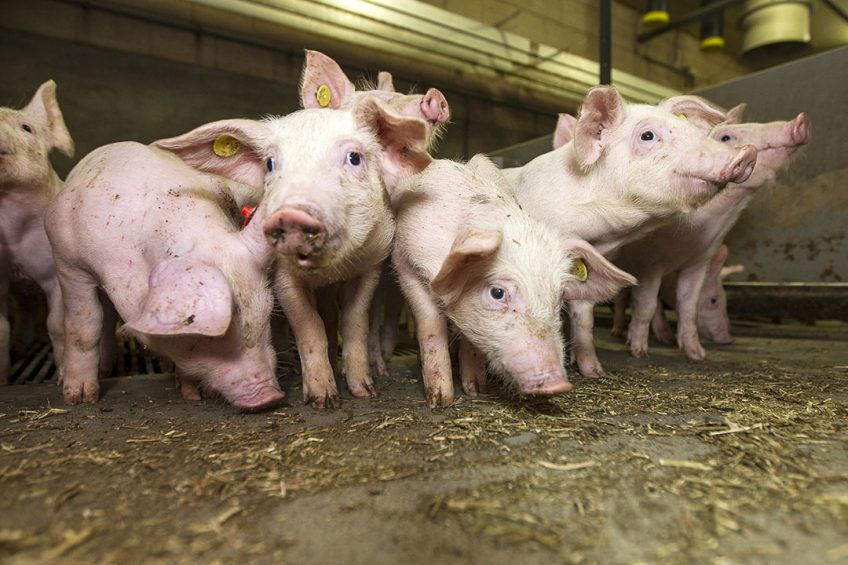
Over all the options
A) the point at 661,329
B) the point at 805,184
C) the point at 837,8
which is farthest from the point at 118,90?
the point at 837,8

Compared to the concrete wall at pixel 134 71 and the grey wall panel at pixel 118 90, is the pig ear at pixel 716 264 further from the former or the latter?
the grey wall panel at pixel 118 90

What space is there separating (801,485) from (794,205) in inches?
207

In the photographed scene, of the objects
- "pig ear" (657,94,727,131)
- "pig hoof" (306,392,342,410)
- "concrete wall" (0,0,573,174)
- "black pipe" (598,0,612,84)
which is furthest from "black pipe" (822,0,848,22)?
"pig hoof" (306,392,342,410)

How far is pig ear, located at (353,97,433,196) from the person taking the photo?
266 cm

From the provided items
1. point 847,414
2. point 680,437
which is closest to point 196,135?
point 680,437

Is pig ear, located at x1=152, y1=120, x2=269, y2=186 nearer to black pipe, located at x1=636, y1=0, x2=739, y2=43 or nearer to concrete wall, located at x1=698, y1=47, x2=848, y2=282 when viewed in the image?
concrete wall, located at x1=698, y1=47, x2=848, y2=282

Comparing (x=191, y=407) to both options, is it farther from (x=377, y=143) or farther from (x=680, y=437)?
(x=680, y=437)

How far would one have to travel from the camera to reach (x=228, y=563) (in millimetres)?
1303

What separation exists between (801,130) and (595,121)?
1979 mm

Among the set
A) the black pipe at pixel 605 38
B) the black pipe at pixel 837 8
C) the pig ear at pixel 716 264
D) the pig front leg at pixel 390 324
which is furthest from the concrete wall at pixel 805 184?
the black pipe at pixel 837 8

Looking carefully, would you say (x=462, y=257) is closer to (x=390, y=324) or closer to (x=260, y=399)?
(x=260, y=399)

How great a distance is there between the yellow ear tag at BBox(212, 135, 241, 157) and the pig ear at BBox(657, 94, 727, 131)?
295 cm

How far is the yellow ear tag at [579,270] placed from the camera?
9.25 ft

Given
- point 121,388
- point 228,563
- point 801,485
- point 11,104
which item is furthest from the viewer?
point 11,104
